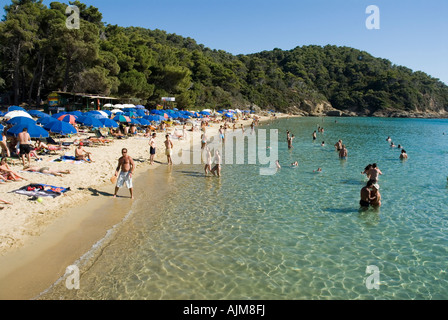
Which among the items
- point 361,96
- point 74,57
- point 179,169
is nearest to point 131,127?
point 179,169

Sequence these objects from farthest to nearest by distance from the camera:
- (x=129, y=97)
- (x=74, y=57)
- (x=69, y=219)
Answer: (x=129, y=97)
(x=74, y=57)
(x=69, y=219)

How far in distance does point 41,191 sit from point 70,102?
→ 2264cm

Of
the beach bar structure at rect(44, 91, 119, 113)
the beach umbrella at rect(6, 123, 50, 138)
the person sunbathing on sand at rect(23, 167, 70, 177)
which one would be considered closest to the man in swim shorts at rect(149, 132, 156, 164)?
the beach umbrella at rect(6, 123, 50, 138)

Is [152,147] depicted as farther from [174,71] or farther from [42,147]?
[174,71]

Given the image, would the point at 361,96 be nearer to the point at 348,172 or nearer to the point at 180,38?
the point at 180,38

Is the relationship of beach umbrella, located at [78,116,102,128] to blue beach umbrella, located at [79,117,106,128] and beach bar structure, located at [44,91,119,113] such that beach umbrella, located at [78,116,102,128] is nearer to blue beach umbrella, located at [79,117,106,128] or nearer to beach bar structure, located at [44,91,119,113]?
blue beach umbrella, located at [79,117,106,128]

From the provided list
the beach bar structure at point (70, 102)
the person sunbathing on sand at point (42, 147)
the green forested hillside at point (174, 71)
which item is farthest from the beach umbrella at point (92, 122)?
the green forested hillside at point (174, 71)

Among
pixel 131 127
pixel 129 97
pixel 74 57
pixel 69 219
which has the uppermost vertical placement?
pixel 74 57

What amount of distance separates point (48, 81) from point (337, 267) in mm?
37127

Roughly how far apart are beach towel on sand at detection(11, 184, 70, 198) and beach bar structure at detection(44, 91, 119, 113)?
19.2 m

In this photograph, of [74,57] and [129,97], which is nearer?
[74,57]

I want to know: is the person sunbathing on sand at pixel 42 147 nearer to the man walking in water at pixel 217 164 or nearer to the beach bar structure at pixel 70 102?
the man walking in water at pixel 217 164

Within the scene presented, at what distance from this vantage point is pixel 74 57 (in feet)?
97.7
